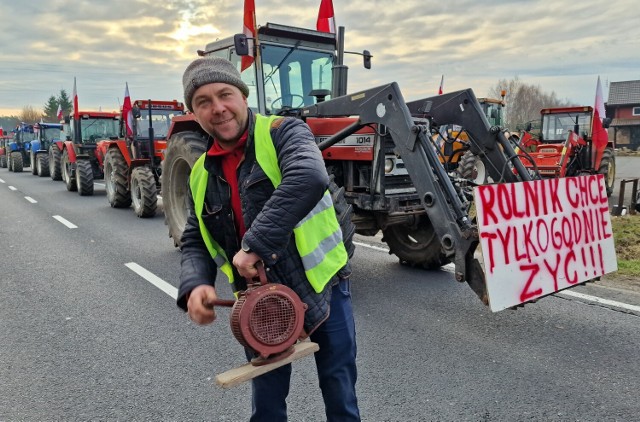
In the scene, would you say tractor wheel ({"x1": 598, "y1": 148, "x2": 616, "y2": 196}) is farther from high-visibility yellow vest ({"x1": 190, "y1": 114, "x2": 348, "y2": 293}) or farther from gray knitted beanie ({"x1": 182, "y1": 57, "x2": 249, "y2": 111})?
gray knitted beanie ({"x1": 182, "y1": 57, "x2": 249, "y2": 111})

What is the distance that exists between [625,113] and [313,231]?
53.0m

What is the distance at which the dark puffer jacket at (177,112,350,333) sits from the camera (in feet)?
5.52

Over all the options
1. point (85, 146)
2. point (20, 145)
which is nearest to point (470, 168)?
point (85, 146)

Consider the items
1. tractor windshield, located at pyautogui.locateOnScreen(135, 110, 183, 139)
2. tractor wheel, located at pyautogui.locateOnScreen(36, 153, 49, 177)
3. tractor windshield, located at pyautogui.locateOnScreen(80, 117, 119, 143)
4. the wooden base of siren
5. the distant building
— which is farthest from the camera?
the distant building

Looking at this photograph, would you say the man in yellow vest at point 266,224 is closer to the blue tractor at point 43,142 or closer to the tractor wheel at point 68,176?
the tractor wheel at point 68,176

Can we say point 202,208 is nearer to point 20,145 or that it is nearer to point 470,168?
point 470,168

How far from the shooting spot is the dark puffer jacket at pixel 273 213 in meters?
1.68

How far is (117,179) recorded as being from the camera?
10875 millimetres

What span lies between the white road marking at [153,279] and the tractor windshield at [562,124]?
12.4 metres

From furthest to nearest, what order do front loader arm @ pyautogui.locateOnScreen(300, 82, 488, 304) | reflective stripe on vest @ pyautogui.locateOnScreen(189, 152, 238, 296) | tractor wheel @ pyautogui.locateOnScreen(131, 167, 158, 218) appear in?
tractor wheel @ pyautogui.locateOnScreen(131, 167, 158, 218) → front loader arm @ pyautogui.locateOnScreen(300, 82, 488, 304) → reflective stripe on vest @ pyautogui.locateOnScreen(189, 152, 238, 296)

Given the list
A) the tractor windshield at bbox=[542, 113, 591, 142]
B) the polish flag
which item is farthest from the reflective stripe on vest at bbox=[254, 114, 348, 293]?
the tractor windshield at bbox=[542, 113, 591, 142]

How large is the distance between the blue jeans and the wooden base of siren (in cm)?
19

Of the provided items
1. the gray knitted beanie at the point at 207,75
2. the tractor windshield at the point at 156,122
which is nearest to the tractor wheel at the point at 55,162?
the tractor windshield at the point at 156,122

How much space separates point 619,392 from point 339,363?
209cm
